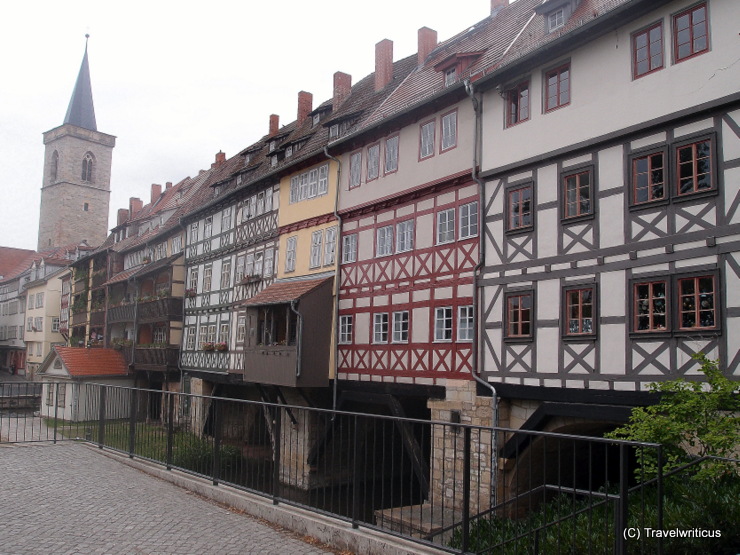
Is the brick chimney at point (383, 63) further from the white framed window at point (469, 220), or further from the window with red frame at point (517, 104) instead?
the window with red frame at point (517, 104)

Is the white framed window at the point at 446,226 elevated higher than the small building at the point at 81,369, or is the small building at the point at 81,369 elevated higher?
the white framed window at the point at 446,226

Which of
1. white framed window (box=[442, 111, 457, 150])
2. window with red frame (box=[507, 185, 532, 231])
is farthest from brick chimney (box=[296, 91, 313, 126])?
window with red frame (box=[507, 185, 532, 231])

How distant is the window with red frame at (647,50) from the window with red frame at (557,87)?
168 centimetres

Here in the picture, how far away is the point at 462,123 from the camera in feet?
59.9

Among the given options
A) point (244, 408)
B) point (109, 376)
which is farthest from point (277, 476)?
point (109, 376)

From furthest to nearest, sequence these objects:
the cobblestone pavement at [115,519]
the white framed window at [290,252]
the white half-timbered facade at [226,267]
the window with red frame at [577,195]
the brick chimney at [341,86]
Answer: the brick chimney at [341,86] → the white half-timbered facade at [226,267] → the white framed window at [290,252] → the window with red frame at [577,195] → the cobblestone pavement at [115,519]

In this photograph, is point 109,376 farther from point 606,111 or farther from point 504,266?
point 606,111

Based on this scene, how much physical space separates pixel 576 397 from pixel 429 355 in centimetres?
516

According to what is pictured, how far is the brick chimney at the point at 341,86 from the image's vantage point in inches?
1131

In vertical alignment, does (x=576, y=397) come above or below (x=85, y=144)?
below

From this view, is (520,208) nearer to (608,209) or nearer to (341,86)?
(608,209)

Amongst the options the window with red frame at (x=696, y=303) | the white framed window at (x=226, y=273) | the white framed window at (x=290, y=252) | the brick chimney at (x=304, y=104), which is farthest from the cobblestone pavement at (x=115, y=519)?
the brick chimney at (x=304, y=104)

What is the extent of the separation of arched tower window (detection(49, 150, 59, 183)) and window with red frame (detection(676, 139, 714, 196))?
8044 centimetres

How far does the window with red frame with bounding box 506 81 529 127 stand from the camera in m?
16.4
